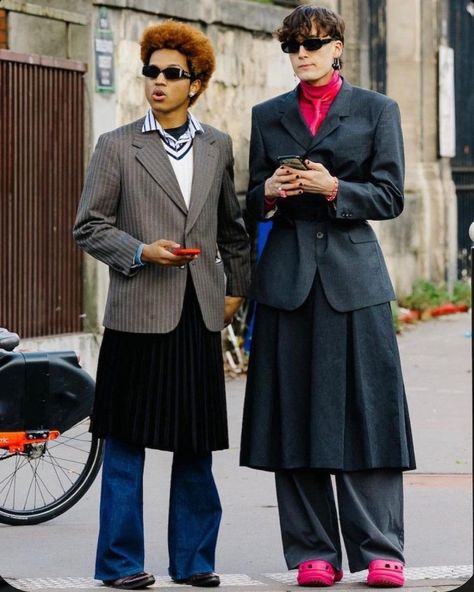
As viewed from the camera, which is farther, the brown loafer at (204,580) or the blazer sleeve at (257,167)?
the blazer sleeve at (257,167)

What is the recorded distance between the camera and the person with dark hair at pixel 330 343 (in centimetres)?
587

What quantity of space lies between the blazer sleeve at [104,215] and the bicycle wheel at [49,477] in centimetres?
157

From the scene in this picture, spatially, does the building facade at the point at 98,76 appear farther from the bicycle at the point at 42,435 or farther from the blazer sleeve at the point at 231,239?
the blazer sleeve at the point at 231,239

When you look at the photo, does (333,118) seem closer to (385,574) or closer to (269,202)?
(269,202)

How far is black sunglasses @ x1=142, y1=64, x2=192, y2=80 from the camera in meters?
5.81

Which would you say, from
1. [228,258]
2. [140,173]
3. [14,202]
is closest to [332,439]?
[228,258]

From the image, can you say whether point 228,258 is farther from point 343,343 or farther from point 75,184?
point 75,184

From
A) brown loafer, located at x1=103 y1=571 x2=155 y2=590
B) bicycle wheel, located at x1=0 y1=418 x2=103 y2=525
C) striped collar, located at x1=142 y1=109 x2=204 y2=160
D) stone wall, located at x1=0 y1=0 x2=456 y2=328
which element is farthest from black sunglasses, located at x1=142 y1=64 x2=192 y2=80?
stone wall, located at x1=0 y1=0 x2=456 y2=328

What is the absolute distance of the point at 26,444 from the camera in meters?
7.06

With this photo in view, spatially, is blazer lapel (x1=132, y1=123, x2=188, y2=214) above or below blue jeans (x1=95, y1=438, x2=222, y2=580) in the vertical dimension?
above

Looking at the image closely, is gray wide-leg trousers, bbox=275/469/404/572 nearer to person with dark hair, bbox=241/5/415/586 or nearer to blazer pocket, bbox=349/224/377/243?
person with dark hair, bbox=241/5/415/586

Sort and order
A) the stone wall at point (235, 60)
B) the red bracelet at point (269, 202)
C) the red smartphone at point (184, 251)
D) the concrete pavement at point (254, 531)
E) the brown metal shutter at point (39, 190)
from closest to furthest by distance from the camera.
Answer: the red smartphone at point (184, 251)
the red bracelet at point (269, 202)
the concrete pavement at point (254, 531)
the brown metal shutter at point (39, 190)
the stone wall at point (235, 60)

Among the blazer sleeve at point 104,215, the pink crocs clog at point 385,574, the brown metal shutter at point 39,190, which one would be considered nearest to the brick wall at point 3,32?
the brown metal shutter at point 39,190

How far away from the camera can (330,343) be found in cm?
587
